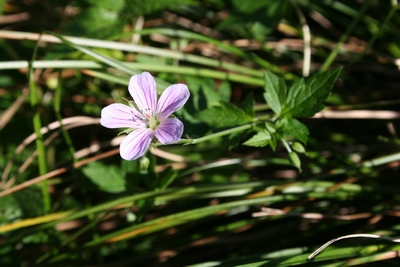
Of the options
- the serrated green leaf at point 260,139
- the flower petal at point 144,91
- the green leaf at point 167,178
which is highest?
the flower petal at point 144,91

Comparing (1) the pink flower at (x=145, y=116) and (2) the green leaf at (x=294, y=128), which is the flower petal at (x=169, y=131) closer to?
(1) the pink flower at (x=145, y=116)

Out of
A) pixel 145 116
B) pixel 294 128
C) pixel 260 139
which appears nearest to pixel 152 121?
pixel 145 116

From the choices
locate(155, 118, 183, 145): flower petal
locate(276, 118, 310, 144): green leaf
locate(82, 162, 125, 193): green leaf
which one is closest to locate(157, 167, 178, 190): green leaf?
locate(82, 162, 125, 193): green leaf

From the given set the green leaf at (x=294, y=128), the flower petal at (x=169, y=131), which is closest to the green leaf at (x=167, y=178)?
the flower petal at (x=169, y=131)

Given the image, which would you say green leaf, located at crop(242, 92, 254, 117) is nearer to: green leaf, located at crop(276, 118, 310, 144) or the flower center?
green leaf, located at crop(276, 118, 310, 144)

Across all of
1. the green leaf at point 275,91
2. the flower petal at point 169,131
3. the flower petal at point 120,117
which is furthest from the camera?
the green leaf at point 275,91

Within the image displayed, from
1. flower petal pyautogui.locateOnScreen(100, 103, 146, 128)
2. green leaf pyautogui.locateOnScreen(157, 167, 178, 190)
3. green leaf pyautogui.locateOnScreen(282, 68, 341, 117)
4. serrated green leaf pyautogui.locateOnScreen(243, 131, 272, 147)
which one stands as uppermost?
flower petal pyautogui.locateOnScreen(100, 103, 146, 128)

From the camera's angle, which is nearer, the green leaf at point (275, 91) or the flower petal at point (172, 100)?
the flower petal at point (172, 100)
